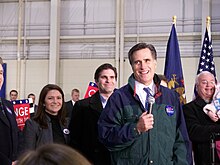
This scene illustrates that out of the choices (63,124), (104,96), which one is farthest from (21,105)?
(104,96)

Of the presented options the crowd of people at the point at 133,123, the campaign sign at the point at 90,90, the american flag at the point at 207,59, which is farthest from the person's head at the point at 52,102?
the american flag at the point at 207,59

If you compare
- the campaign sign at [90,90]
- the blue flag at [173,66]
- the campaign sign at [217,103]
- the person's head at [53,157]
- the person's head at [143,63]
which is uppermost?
the blue flag at [173,66]

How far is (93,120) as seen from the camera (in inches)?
110

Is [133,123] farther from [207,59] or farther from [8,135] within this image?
[207,59]

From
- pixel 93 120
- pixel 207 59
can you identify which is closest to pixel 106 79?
pixel 93 120

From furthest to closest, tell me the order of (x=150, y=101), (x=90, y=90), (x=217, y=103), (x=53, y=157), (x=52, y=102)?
(x=90, y=90) < (x=52, y=102) < (x=217, y=103) < (x=150, y=101) < (x=53, y=157)

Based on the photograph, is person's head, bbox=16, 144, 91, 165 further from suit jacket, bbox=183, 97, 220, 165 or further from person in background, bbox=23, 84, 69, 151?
suit jacket, bbox=183, 97, 220, 165

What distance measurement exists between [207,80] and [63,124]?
3.57ft

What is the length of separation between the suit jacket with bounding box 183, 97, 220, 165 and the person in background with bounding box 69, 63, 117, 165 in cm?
60

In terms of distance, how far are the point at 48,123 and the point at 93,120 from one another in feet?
1.09

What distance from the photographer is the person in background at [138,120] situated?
2.10 m

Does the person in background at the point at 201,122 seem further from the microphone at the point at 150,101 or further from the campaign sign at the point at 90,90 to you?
the campaign sign at the point at 90,90

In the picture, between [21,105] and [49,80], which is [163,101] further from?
[49,80]

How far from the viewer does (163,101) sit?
7.18 feet
